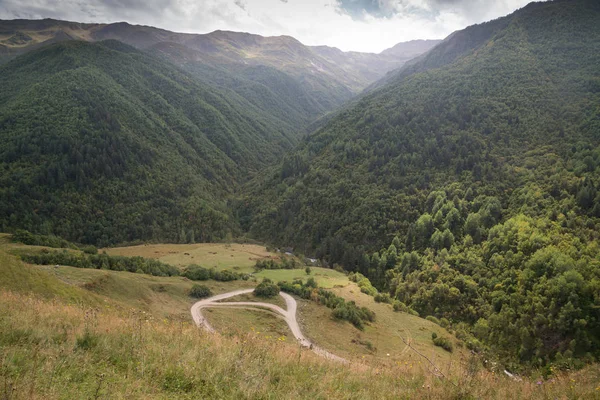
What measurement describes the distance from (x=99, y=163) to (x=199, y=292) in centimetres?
10416

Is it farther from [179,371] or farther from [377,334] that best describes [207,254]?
[179,371]

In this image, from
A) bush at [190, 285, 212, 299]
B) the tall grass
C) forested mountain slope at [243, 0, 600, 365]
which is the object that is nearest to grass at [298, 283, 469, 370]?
bush at [190, 285, 212, 299]

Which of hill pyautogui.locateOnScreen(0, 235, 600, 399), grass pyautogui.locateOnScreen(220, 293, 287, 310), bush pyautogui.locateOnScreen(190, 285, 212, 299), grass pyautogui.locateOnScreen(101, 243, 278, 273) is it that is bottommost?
grass pyautogui.locateOnScreen(101, 243, 278, 273)

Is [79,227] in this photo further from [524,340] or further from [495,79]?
[495,79]

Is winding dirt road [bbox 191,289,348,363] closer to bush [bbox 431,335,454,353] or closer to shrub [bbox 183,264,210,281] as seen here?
shrub [bbox 183,264,210,281]

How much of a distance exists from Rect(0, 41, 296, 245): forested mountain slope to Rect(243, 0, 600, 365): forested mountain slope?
2816cm

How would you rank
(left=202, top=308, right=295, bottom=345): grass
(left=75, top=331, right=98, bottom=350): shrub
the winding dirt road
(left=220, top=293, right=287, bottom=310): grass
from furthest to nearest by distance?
(left=220, top=293, right=287, bottom=310): grass, the winding dirt road, (left=202, top=308, right=295, bottom=345): grass, (left=75, top=331, right=98, bottom=350): shrub

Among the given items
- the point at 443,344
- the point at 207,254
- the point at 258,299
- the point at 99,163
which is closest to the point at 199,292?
the point at 258,299

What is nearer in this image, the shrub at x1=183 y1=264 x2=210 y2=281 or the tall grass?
the tall grass

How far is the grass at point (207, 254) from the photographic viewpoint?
79500mm

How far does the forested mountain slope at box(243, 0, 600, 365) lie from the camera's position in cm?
5791

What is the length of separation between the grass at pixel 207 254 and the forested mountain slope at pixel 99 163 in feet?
60.6

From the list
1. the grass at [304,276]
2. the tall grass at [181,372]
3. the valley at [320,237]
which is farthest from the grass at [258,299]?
the tall grass at [181,372]

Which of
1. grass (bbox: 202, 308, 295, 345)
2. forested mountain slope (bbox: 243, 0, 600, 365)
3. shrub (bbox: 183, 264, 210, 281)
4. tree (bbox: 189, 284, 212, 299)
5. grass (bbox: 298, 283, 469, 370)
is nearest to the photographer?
grass (bbox: 202, 308, 295, 345)
